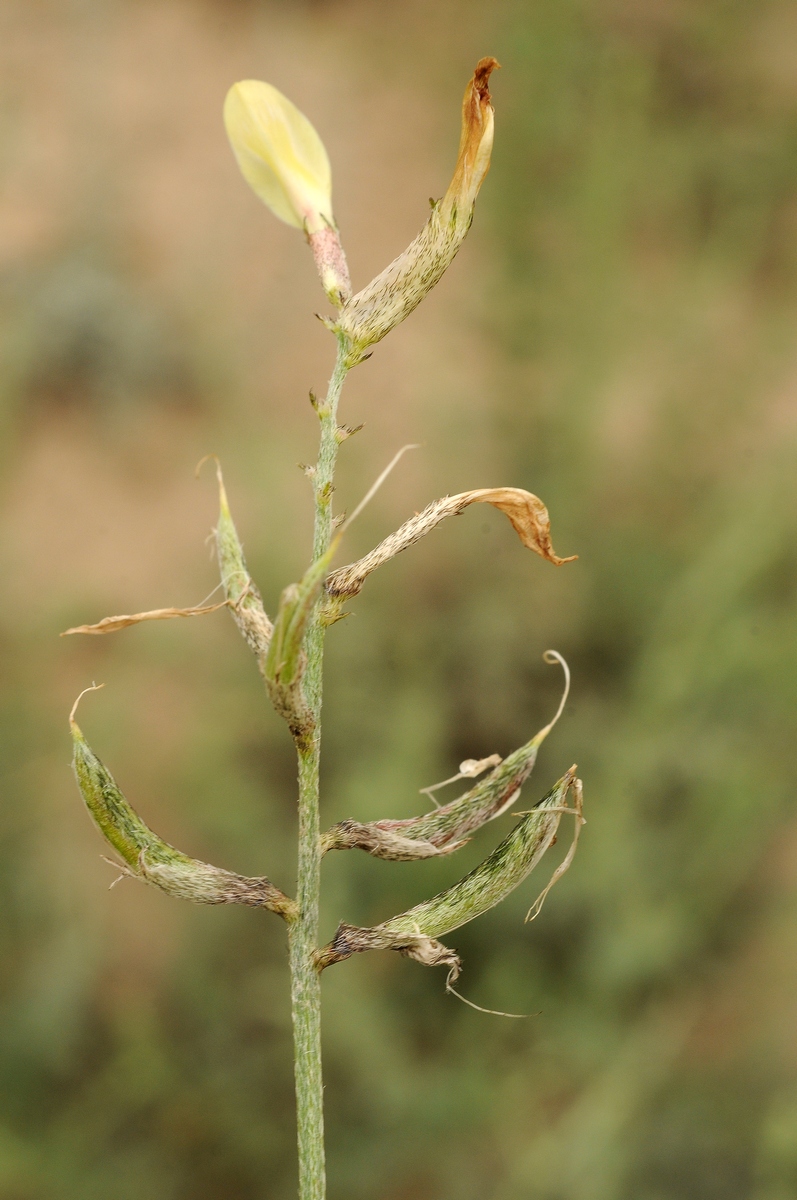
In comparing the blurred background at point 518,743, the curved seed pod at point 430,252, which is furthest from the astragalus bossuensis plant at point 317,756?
the blurred background at point 518,743

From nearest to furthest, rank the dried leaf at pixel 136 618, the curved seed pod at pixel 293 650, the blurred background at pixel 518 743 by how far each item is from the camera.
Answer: the curved seed pod at pixel 293 650, the dried leaf at pixel 136 618, the blurred background at pixel 518 743

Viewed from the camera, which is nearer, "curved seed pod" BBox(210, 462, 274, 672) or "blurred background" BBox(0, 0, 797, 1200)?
"curved seed pod" BBox(210, 462, 274, 672)

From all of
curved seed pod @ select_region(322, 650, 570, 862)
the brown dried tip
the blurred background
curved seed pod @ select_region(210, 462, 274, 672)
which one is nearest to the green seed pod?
curved seed pod @ select_region(210, 462, 274, 672)

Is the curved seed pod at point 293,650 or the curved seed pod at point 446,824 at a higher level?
the curved seed pod at point 293,650

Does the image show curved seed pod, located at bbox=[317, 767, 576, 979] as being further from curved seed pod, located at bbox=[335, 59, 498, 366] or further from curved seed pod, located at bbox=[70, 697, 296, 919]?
curved seed pod, located at bbox=[335, 59, 498, 366]

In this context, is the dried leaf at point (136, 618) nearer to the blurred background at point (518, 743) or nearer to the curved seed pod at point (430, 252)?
the curved seed pod at point (430, 252)

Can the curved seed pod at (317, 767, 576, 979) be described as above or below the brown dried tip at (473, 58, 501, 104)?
below
